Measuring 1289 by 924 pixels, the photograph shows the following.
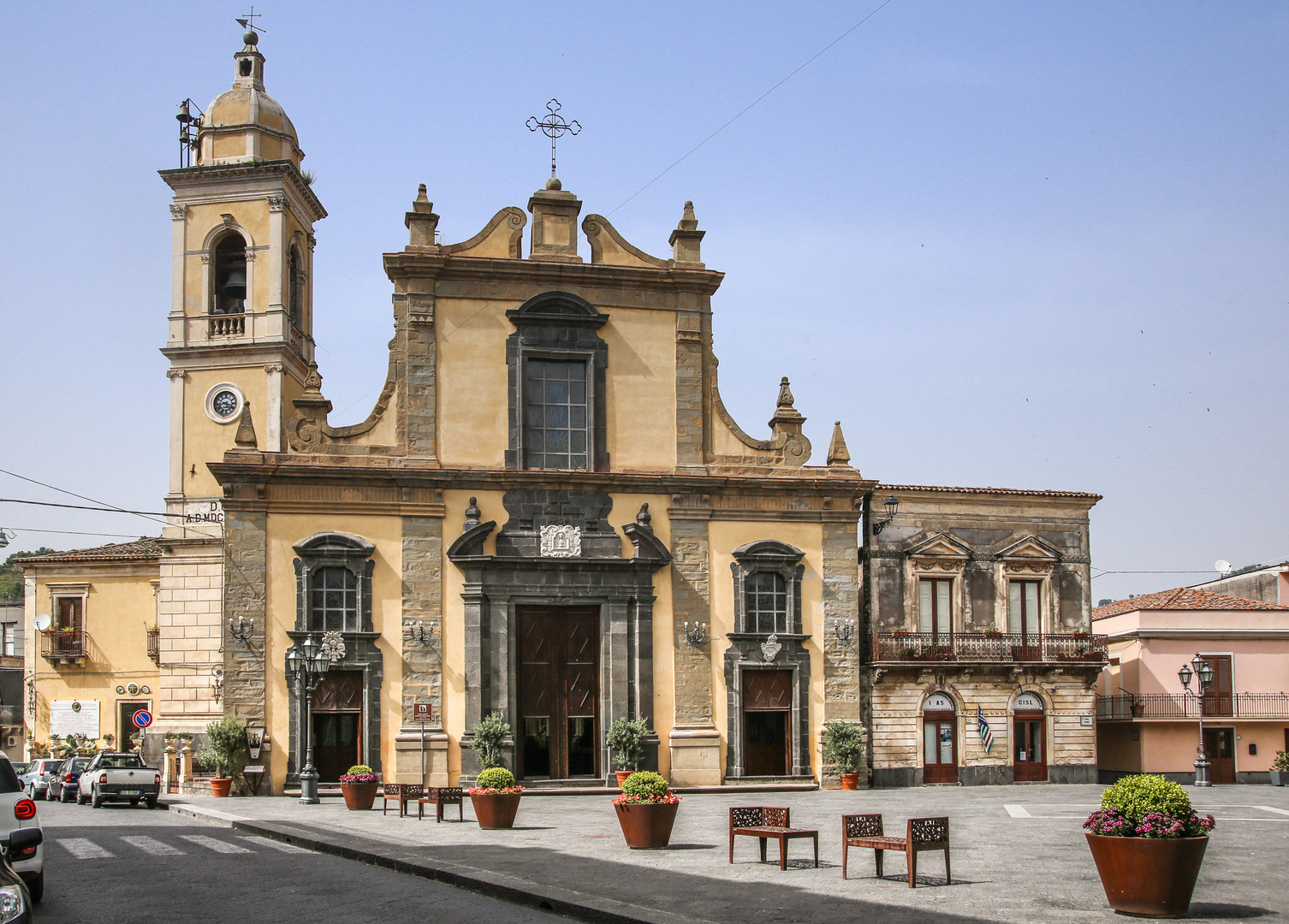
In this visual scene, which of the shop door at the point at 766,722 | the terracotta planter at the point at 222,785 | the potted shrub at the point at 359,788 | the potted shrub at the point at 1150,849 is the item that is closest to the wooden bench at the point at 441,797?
the potted shrub at the point at 359,788

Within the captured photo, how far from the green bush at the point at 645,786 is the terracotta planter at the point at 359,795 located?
31.8 ft

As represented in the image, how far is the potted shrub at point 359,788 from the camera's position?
25.9 m

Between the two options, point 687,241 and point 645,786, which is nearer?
point 645,786

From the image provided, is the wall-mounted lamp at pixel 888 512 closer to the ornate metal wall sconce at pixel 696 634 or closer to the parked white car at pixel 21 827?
the ornate metal wall sconce at pixel 696 634

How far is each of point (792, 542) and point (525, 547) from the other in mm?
6699

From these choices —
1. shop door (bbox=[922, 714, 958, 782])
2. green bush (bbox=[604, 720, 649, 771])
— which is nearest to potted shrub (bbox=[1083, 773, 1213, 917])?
green bush (bbox=[604, 720, 649, 771])

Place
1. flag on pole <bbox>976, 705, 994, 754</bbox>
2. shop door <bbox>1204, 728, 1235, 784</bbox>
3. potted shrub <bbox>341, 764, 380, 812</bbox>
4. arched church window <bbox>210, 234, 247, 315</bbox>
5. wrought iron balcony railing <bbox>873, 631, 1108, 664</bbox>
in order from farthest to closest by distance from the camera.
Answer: arched church window <bbox>210, 234, 247, 315</bbox> → shop door <bbox>1204, 728, 1235, 784</bbox> → flag on pole <bbox>976, 705, 994, 754</bbox> → wrought iron balcony railing <bbox>873, 631, 1108, 664</bbox> → potted shrub <bbox>341, 764, 380, 812</bbox>

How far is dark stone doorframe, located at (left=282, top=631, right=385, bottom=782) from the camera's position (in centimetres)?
3119

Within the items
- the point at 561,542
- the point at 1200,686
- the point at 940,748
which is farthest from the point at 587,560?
the point at 1200,686

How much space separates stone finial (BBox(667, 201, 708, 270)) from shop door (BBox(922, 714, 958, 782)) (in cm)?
1316

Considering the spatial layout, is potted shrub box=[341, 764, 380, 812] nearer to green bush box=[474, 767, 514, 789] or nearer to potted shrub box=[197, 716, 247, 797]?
potted shrub box=[197, 716, 247, 797]

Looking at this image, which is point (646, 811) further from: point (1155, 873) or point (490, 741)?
point (490, 741)

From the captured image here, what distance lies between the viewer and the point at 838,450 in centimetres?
3509

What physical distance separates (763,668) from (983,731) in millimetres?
6558
